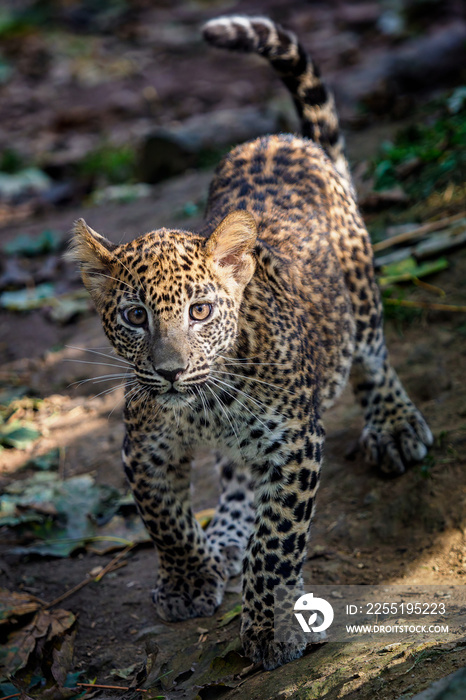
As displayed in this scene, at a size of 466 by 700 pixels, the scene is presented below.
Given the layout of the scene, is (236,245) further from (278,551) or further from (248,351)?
(278,551)

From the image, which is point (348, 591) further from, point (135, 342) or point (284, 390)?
point (135, 342)

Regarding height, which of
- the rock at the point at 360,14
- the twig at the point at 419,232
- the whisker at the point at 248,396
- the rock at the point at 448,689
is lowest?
the rock at the point at 360,14

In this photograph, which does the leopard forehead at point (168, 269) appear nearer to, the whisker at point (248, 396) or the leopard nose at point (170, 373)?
the leopard nose at point (170, 373)

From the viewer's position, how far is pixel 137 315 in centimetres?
405

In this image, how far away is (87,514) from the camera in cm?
633

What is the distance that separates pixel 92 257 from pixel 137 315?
469 mm

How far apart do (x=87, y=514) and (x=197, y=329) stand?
9.40 ft

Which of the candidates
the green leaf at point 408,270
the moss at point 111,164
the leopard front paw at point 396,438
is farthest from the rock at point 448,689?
the moss at point 111,164

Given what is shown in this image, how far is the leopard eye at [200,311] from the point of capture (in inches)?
159

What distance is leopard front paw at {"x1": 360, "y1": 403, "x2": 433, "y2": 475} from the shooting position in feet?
19.5

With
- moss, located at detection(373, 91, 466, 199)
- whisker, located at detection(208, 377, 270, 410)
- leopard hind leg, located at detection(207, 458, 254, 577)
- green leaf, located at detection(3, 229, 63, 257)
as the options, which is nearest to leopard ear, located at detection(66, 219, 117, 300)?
whisker, located at detection(208, 377, 270, 410)

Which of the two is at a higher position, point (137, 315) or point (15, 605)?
point (137, 315)

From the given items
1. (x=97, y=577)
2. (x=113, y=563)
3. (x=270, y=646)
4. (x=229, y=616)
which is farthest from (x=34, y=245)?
(x=270, y=646)

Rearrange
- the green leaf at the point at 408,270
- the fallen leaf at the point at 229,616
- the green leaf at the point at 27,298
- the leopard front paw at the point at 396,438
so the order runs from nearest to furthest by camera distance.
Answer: the fallen leaf at the point at 229,616 → the leopard front paw at the point at 396,438 → the green leaf at the point at 408,270 → the green leaf at the point at 27,298
